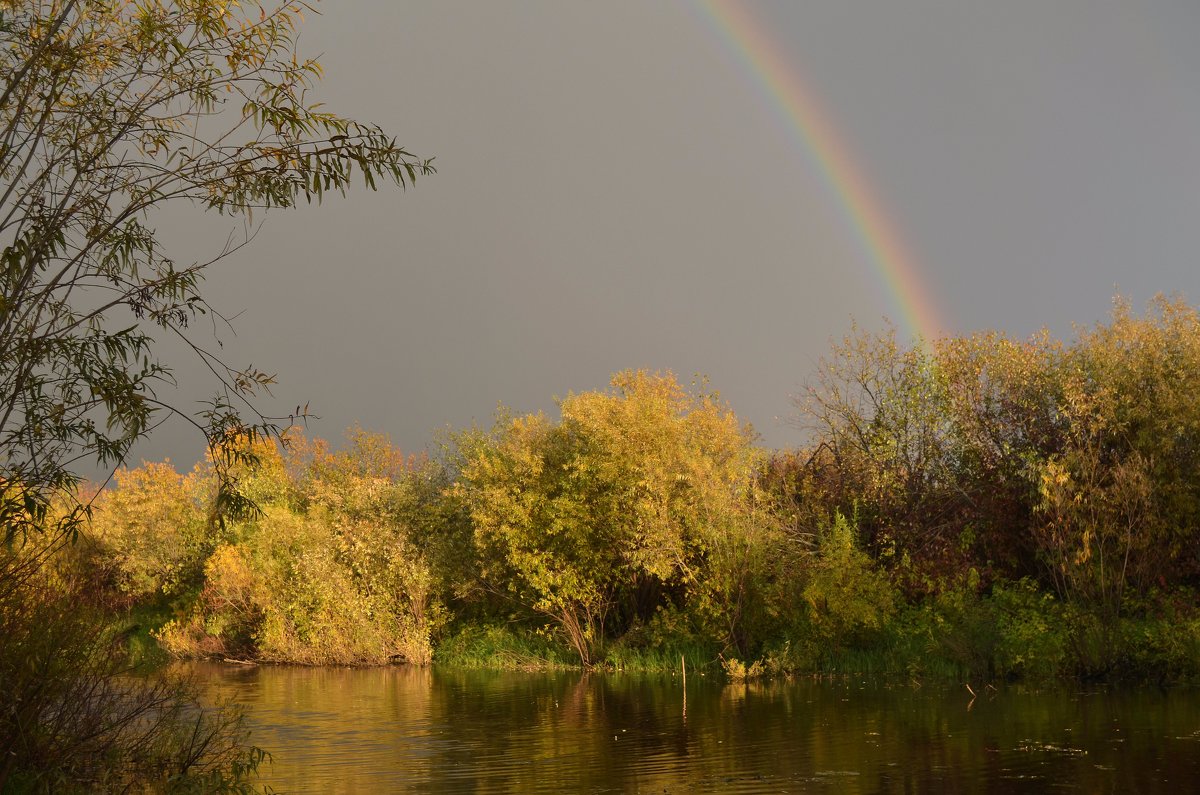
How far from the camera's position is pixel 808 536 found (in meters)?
35.8

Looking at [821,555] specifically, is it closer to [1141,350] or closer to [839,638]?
[839,638]

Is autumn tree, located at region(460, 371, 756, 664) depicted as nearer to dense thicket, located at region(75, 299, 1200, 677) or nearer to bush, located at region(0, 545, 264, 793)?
dense thicket, located at region(75, 299, 1200, 677)

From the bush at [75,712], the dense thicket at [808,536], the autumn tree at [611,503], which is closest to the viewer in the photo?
the bush at [75,712]

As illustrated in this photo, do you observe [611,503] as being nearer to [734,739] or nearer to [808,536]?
[808,536]

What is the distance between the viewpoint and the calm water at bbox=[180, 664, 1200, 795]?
1628 centimetres

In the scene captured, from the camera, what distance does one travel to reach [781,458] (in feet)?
136

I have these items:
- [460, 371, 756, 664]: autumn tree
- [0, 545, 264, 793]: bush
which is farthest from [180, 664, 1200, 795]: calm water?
[460, 371, 756, 664]: autumn tree

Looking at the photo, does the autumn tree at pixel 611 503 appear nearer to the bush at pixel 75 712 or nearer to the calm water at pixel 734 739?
the calm water at pixel 734 739

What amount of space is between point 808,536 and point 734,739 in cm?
1575

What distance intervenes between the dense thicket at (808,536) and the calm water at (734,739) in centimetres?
267

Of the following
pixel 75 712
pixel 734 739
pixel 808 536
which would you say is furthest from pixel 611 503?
pixel 75 712

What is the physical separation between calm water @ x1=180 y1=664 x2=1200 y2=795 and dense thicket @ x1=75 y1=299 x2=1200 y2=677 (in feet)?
8.75

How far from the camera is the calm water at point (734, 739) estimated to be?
16281 mm

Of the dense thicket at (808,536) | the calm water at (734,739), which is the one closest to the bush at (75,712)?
the calm water at (734,739)
